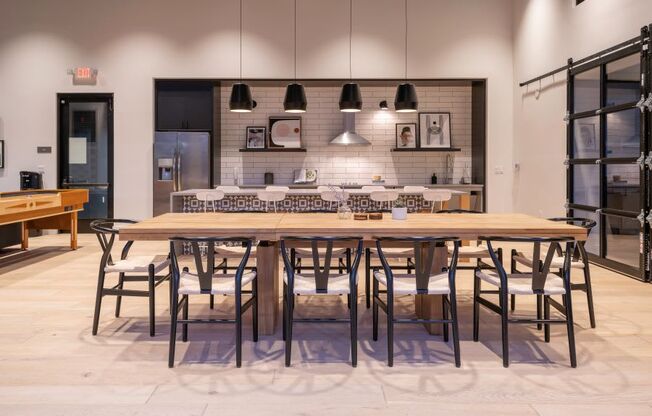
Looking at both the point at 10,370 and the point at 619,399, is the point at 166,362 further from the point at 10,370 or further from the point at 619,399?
the point at 619,399

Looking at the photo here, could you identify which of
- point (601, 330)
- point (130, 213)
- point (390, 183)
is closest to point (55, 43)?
point (130, 213)

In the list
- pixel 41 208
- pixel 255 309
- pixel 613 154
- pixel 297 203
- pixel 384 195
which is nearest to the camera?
pixel 255 309

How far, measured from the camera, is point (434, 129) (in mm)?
9719

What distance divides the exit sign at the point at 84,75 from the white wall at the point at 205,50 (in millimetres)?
103

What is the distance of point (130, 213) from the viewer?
9266 millimetres

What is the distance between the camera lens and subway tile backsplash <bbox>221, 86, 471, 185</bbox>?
A: 9812 mm

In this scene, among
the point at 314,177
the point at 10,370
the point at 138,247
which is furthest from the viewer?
the point at 314,177

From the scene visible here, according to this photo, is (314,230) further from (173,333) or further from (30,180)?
(30,180)

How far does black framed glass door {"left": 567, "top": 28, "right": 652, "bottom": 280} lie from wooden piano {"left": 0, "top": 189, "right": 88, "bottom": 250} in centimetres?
638

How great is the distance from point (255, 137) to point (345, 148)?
5.17ft

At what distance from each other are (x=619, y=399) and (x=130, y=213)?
8.10 m

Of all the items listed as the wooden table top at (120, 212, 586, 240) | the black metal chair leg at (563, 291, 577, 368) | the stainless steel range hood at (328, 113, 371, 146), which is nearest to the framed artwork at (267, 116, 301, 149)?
the stainless steel range hood at (328, 113, 371, 146)

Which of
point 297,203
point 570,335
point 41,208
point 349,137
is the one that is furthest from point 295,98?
point 349,137

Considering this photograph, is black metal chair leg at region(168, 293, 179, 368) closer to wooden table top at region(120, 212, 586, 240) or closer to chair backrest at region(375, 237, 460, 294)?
wooden table top at region(120, 212, 586, 240)
